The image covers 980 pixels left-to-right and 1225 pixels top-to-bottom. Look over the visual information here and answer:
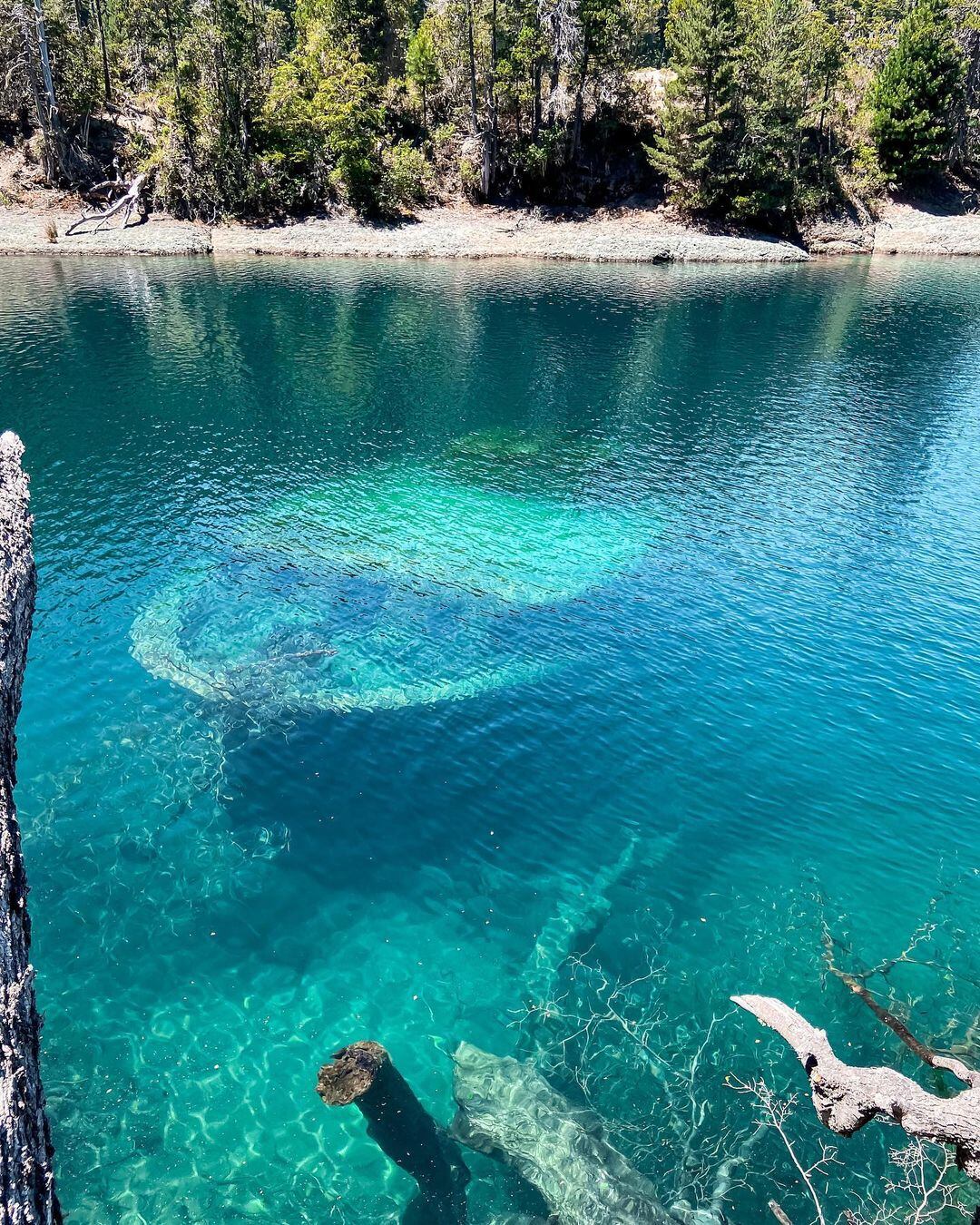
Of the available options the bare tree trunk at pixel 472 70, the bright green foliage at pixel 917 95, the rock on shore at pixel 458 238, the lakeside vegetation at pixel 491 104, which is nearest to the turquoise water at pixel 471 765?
the rock on shore at pixel 458 238

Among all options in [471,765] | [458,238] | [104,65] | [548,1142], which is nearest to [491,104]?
[458,238]

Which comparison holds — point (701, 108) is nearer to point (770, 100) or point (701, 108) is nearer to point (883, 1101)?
point (770, 100)

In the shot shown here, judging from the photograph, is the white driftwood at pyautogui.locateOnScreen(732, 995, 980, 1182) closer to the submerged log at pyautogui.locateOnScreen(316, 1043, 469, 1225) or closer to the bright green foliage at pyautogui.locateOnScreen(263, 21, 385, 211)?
the submerged log at pyautogui.locateOnScreen(316, 1043, 469, 1225)

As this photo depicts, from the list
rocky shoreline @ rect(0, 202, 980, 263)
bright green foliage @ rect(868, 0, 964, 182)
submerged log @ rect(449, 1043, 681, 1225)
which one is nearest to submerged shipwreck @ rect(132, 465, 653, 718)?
A: submerged log @ rect(449, 1043, 681, 1225)

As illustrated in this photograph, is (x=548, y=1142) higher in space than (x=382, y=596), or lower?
lower

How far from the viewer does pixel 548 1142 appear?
42.0 feet

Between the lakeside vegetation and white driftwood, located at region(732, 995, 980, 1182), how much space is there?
9647cm

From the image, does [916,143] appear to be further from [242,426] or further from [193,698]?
[193,698]

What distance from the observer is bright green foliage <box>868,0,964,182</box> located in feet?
300

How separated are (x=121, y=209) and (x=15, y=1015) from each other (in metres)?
99.0

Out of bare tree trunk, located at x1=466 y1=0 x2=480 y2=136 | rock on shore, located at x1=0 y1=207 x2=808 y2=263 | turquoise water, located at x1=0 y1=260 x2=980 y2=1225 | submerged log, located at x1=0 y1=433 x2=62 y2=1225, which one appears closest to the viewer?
submerged log, located at x1=0 y1=433 x2=62 y2=1225

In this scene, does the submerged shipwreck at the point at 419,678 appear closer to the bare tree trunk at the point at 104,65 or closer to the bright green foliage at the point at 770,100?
the bright green foliage at the point at 770,100

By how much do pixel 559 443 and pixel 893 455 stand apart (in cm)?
1653

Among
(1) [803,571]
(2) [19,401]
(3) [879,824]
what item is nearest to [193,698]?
(3) [879,824]
